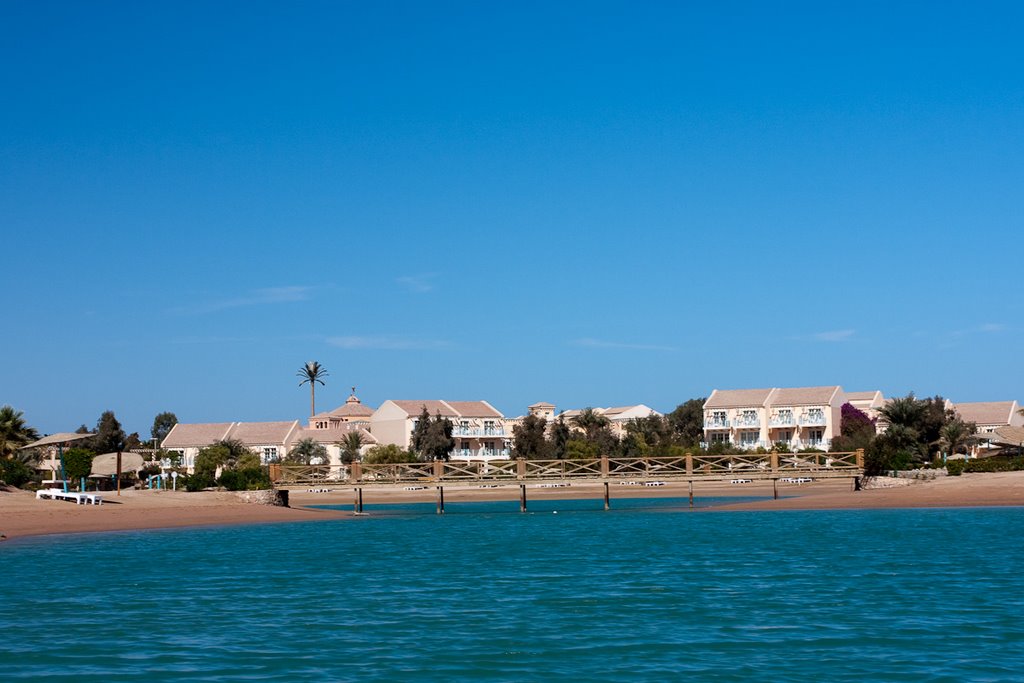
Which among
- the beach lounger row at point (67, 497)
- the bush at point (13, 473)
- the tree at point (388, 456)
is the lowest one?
the beach lounger row at point (67, 497)

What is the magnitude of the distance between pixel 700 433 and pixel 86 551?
86.5 m

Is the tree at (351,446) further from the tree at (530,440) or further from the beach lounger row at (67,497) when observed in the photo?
the beach lounger row at (67,497)

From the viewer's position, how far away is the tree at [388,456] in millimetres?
90125

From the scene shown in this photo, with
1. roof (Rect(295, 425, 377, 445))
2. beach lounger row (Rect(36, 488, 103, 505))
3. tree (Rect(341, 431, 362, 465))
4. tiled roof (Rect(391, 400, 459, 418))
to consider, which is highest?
tiled roof (Rect(391, 400, 459, 418))

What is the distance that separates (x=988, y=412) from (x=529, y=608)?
335ft

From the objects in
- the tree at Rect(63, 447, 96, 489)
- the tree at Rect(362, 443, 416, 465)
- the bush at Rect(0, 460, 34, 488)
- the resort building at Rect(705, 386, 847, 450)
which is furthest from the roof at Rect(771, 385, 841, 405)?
the bush at Rect(0, 460, 34, 488)

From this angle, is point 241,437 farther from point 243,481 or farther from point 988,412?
point 988,412

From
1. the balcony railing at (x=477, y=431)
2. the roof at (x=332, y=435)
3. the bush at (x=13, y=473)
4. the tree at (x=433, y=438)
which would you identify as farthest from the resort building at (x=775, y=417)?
the bush at (x=13, y=473)

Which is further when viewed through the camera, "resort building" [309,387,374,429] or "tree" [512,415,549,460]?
"resort building" [309,387,374,429]

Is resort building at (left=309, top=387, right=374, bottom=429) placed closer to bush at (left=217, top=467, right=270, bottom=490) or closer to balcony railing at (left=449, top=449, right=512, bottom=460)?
balcony railing at (left=449, top=449, right=512, bottom=460)

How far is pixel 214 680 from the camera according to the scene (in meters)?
15.2

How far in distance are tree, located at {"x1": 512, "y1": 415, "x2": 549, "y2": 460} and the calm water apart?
5190 cm

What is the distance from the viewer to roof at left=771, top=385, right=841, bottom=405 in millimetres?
103500

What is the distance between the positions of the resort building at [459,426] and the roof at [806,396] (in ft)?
82.9
